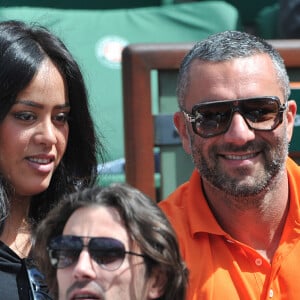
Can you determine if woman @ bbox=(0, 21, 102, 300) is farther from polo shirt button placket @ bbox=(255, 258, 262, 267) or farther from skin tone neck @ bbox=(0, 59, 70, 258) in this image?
polo shirt button placket @ bbox=(255, 258, 262, 267)

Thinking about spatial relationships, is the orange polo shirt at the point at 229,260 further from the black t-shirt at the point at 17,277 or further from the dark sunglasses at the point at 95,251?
the dark sunglasses at the point at 95,251

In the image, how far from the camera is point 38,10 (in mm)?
5543

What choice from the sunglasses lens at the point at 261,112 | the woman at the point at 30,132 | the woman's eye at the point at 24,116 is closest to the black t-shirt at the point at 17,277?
the woman at the point at 30,132

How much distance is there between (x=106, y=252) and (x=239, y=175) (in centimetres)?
77

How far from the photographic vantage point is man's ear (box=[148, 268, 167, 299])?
226 cm

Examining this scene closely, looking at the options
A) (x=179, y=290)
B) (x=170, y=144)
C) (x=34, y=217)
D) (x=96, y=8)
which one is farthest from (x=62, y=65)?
(x=96, y=8)

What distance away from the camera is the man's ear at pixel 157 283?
2.26m

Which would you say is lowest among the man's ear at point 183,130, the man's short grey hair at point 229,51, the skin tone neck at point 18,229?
the skin tone neck at point 18,229

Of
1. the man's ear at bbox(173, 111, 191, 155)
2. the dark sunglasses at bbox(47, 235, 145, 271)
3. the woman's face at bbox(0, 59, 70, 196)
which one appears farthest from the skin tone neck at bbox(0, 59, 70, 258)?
the dark sunglasses at bbox(47, 235, 145, 271)

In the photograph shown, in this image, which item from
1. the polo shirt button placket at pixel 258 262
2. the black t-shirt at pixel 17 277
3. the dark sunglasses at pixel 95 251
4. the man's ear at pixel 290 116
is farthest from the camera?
the man's ear at pixel 290 116

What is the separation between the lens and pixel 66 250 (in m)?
2.22

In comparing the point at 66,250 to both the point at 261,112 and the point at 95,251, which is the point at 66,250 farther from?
the point at 261,112

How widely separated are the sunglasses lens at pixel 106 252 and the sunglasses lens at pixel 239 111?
2.47 ft

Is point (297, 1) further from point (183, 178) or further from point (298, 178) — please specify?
point (298, 178)
